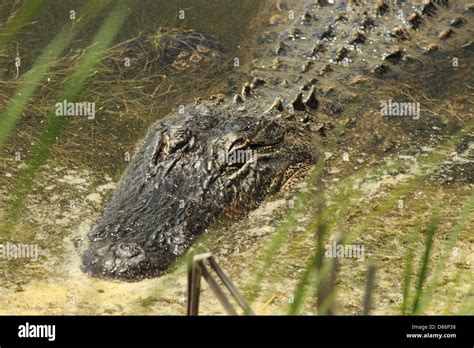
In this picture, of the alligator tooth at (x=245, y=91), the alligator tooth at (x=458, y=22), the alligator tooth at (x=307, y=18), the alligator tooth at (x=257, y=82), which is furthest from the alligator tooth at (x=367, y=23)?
the alligator tooth at (x=245, y=91)

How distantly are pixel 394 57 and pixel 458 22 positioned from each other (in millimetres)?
1210

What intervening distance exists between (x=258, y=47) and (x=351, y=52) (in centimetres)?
Result: 111

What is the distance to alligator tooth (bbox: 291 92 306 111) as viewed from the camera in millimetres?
7480

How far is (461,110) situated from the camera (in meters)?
8.22

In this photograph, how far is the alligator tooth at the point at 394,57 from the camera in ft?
27.7

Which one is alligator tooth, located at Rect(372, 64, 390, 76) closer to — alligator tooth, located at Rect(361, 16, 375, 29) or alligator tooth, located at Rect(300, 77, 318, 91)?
alligator tooth, located at Rect(361, 16, 375, 29)

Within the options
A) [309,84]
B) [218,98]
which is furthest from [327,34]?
[218,98]

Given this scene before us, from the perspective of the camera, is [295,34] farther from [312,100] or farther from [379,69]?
[312,100]

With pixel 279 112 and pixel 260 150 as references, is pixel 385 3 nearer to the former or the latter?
pixel 279 112

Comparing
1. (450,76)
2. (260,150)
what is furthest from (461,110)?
(260,150)

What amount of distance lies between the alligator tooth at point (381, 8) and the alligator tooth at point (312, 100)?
171 centimetres

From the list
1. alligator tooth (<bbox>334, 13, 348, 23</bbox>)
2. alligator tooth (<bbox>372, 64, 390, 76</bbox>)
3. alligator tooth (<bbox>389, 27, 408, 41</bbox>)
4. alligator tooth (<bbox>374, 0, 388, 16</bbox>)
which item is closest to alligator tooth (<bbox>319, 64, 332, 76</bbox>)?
alligator tooth (<bbox>372, 64, 390, 76</bbox>)

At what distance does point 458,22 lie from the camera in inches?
361

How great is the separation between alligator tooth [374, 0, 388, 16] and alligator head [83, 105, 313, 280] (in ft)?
7.82
